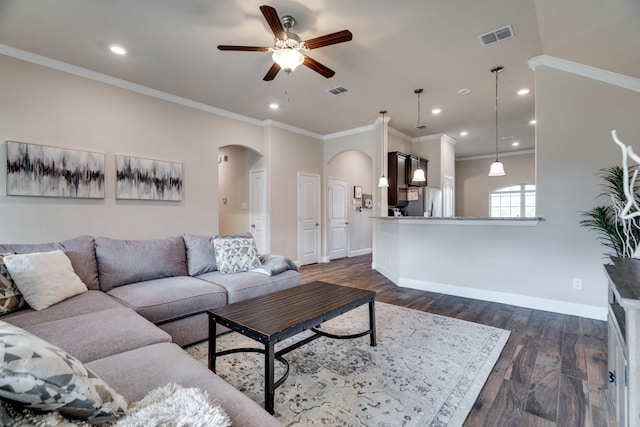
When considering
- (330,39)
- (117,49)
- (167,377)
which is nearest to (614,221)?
(330,39)

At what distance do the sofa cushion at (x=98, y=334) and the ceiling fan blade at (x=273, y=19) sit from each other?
90.2 inches

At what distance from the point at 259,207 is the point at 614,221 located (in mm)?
5135

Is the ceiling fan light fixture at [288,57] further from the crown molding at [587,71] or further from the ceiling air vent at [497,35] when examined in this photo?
the crown molding at [587,71]

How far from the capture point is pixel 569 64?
3.28 metres

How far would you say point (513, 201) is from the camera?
341 inches

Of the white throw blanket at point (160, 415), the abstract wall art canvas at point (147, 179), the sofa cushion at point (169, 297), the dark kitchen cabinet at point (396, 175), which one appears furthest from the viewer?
the dark kitchen cabinet at point (396, 175)

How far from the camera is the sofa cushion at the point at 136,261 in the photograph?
8.96ft

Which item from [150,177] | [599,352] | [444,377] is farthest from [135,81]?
[599,352]

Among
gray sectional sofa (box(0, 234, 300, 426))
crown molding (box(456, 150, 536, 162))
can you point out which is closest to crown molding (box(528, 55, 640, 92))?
gray sectional sofa (box(0, 234, 300, 426))

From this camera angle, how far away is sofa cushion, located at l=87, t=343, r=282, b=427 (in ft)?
3.40

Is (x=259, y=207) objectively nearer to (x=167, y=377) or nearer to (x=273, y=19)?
(x=273, y=19)

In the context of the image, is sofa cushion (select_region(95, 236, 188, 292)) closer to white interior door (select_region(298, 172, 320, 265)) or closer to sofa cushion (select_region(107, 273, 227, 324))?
sofa cushion (select_region(107, 273, 227, 324))

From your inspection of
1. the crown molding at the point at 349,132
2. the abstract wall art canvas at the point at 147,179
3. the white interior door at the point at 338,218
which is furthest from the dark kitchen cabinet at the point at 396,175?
the abstract wall art canvas at the point at 147,179

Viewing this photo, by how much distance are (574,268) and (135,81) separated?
19.1 feet
